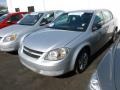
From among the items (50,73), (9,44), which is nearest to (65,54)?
(50,73)

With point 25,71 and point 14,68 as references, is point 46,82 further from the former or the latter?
point 14,68

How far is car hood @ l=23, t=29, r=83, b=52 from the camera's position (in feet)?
13.9

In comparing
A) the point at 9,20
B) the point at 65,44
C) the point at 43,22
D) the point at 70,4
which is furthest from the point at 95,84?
the point at 70,4

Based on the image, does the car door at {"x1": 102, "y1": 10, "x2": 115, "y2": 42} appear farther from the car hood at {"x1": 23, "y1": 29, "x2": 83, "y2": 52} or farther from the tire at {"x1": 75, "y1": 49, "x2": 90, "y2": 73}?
the car hood at {"x1": 23, "y1": 29, "x2": 83, "y2": 52}

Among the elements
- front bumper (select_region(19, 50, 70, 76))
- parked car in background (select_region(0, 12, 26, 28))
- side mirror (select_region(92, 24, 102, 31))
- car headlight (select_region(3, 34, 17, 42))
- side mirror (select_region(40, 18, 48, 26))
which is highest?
side mirror (select_region(92, 24, 102, 31))

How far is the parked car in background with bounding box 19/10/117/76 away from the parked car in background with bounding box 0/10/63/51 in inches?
57.4

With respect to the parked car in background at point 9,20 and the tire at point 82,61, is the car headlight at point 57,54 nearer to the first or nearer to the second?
the tire at point 82,61

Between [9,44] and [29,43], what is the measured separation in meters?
1.90

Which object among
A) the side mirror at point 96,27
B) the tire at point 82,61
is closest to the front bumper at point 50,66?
the tire at point 82,61

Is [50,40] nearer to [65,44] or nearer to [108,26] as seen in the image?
[65,44]

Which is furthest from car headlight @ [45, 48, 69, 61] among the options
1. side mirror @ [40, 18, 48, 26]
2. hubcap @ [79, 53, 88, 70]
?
side mirror @ [40, 18, 48, 26]

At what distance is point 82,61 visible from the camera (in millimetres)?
4680

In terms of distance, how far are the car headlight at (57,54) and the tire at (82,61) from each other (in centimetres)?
49

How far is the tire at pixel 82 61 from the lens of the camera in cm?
450
